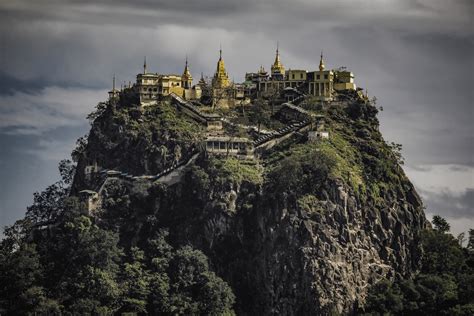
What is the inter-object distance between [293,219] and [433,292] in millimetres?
10534

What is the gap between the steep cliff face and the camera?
3780 inches

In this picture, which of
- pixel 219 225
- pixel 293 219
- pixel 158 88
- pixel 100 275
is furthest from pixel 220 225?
pixel 158 88

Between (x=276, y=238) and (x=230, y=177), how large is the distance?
579 cm

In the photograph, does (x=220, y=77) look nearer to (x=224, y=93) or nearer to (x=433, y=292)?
(x=224, y=93)

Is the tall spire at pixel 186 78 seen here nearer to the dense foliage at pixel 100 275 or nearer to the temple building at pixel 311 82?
the temple building at pixel 311 82

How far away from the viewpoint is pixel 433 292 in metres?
94.9

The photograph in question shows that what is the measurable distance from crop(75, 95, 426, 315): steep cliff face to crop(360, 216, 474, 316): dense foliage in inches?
63.3

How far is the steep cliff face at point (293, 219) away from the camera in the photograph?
9600 centimetres

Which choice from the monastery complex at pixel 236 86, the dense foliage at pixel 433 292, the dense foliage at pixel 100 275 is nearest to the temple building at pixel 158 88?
the monastery complex at pixel 236 86

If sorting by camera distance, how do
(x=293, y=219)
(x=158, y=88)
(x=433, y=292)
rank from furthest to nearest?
(x=158, y=88) → (x=293, y=219) → (x=433, y=292)

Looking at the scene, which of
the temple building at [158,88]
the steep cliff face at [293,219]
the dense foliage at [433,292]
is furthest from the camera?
the temple building at [158,88]

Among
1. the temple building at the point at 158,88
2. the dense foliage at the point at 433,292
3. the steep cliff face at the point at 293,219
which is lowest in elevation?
the dense foliage at the point at 433,292

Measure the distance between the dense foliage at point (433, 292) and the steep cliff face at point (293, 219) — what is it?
5.27ft

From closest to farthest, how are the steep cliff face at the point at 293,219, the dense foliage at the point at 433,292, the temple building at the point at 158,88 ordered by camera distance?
the dense foliage at the point at 433,292 < the steep cliff face at the point at 293,219 < the temple building at the point at 158,88
